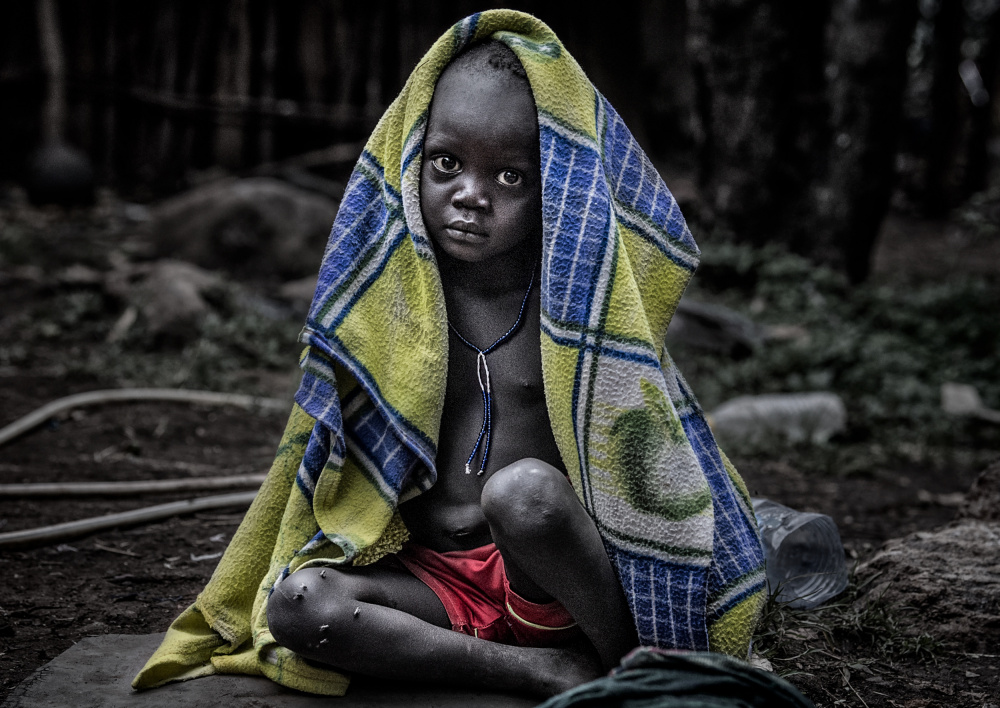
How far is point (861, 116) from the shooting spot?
715 centimetres

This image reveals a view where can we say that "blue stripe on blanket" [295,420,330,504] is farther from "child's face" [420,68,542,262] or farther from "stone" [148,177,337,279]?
"stone" [148,177,337,279]

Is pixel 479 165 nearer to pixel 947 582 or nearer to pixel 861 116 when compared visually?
pixel 947 582

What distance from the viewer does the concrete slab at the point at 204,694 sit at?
1.88 meters

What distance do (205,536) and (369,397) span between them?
1341mm

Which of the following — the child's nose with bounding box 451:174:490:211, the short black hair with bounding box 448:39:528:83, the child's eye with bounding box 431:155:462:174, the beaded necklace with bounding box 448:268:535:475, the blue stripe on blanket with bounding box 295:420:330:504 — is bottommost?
the blue stripe on blanket with bounding box 295:420:330:504

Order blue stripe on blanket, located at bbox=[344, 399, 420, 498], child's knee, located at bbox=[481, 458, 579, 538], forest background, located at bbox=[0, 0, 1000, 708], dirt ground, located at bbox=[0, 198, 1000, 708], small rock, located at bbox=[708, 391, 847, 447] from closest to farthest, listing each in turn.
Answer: child's knee, located at bbox=[481, 458, 579, 538] < blue stripe on blanket, located at bbox=[344, 399, 420, 498] < dirt ground, located at bbox=[0, 198, 1000, 708] < forest background, located at bbox=[0, 0, 1000, 708] < small rock, located at bbox=[708, 391, 847, 447]

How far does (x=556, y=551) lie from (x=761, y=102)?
255 inches

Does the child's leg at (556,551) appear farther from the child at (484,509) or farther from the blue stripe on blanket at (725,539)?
the blue stripe on blanket at (725,539)

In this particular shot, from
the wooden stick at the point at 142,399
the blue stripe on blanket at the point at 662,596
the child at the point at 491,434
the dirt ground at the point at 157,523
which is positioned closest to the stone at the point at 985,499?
the dirt ground at the point at 157,523

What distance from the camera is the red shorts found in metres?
1.95

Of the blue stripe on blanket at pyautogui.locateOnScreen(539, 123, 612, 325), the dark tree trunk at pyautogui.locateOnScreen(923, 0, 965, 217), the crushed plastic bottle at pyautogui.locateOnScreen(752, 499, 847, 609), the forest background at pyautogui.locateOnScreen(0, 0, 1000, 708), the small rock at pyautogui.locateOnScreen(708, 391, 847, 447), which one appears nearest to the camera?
the blue stripe on blanket at pyautogui.locateOnScreen(539, 123, 612, 325)

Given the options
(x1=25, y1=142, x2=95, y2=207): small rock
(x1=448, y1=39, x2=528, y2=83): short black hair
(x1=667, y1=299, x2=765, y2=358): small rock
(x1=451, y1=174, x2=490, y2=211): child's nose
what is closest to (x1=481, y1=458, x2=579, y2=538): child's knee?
(x1=451, y1=174, x2=490, y2=211): child's nose

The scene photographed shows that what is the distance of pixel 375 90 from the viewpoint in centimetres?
985

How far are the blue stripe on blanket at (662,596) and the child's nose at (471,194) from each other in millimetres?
713
